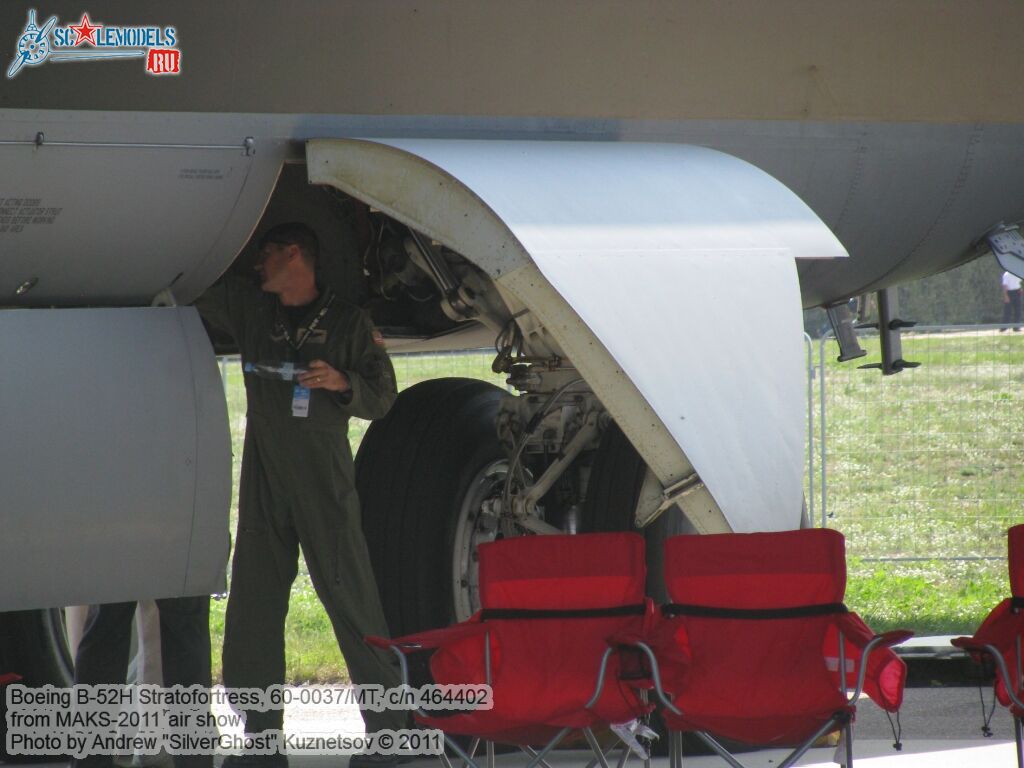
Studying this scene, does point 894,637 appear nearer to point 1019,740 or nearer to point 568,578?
point 1019,740

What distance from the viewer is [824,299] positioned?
6.33 metres

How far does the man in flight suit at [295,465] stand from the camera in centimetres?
498

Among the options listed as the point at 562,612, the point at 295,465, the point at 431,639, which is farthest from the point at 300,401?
the point at 562,612

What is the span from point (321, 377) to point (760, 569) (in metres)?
1.57

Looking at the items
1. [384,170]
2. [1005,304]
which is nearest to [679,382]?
[384,170]

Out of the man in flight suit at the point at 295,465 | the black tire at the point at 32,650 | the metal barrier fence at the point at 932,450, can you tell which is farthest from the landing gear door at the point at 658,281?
the metal barrier fence at the point at 932,450

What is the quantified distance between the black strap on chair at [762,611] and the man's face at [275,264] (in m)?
1.79

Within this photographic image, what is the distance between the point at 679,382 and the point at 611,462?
1.47m

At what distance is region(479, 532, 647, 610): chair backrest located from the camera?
4.29 metres

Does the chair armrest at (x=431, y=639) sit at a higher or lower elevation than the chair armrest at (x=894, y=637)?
higher

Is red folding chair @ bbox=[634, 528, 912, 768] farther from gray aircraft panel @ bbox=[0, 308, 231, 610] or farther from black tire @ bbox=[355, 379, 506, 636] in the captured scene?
black tire @ bbox=[355, 379, 506, 636]

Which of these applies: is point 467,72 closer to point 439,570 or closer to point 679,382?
point 679,382

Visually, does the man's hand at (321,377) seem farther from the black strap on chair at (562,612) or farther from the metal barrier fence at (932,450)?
the metal barrier fence at (932,450)

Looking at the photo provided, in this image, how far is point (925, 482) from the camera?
1034cm
